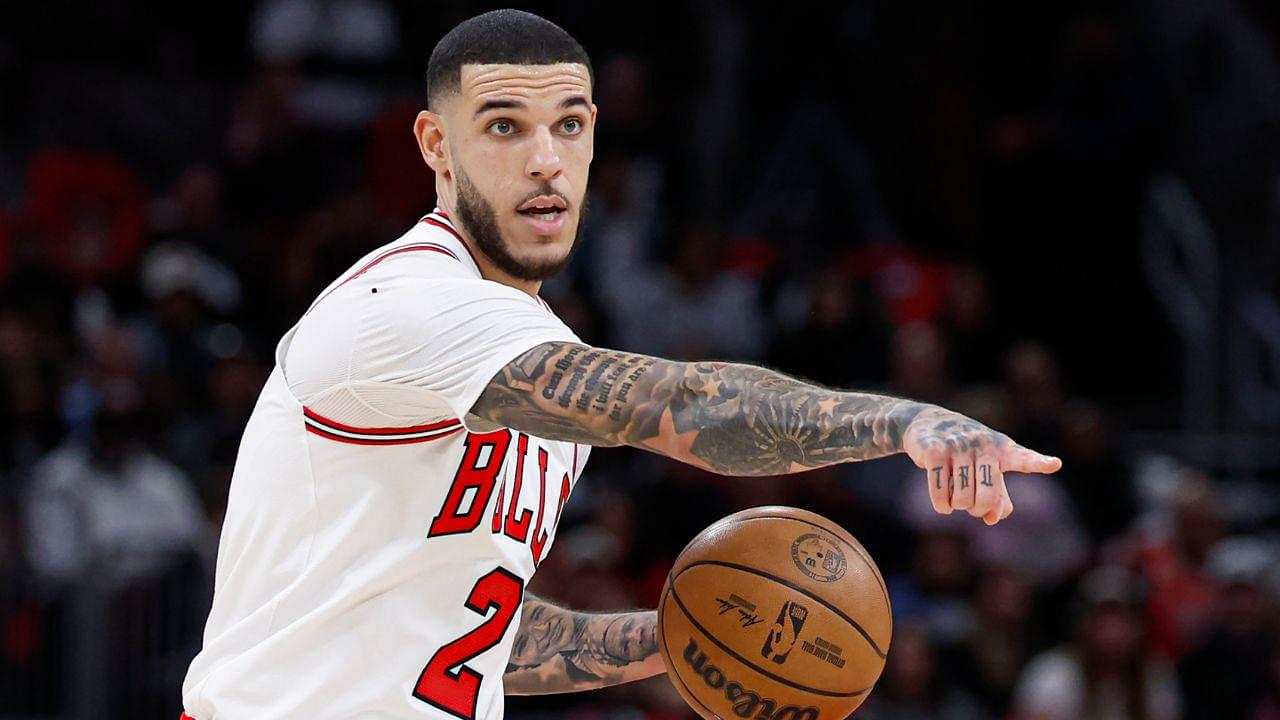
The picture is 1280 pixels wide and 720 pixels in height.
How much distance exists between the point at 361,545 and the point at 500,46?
1.32 m

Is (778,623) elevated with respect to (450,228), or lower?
lower

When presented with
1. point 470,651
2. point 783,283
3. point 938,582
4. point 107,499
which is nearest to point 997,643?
point 938,582

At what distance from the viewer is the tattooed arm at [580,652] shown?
5301 mm

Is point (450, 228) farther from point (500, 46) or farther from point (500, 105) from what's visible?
point (500, 46)

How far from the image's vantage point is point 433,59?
482cm

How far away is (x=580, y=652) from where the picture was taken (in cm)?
539

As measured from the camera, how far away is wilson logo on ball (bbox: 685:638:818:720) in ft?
15.0

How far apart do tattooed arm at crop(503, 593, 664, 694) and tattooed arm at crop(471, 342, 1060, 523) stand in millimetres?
1493

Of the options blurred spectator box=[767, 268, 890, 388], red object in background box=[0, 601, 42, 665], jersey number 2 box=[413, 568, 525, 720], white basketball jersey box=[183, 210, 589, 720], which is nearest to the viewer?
white basketball jersey box=[183, 210, 589, 720]

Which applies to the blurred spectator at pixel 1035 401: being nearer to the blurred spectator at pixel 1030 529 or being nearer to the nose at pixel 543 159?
the blurred spectator at pixel 1030 529

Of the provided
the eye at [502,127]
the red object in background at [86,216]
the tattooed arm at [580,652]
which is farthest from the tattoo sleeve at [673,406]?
the red object in background at [86,216]

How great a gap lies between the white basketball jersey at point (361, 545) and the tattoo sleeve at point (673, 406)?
0.31 metres
